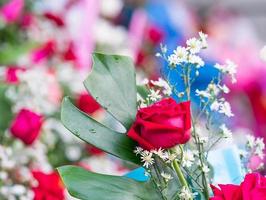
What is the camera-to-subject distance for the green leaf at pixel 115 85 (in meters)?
0.83

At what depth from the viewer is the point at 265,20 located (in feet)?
16.0

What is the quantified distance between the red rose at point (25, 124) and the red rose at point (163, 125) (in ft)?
1.70

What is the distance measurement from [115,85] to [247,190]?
0.64 ft

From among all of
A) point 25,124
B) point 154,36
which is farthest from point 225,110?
point 154,36

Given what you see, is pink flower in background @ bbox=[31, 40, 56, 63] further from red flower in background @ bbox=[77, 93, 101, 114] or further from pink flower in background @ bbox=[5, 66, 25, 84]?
pink flower in background @ bbox=[5, 66, 25, 84]

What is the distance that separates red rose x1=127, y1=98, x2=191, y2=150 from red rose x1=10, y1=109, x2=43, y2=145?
517 mm

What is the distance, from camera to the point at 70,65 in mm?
1963

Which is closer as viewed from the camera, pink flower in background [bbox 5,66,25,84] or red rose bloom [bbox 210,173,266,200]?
red rose bloom [bbox 210,173,266,200]

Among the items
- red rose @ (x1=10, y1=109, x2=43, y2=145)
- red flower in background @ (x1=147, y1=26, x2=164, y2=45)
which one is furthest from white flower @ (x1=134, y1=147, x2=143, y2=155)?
red flower in background @ (x1=147, y1=26, x2=164, y2=45)

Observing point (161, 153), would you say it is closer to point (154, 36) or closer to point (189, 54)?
point (189, 54)

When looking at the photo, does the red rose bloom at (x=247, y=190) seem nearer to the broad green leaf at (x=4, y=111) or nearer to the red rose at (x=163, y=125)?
the red rose at (x=163, y=125)

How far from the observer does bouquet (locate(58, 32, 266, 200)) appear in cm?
77

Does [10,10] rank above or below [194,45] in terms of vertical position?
below

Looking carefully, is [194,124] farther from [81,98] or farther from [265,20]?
[265,20]
